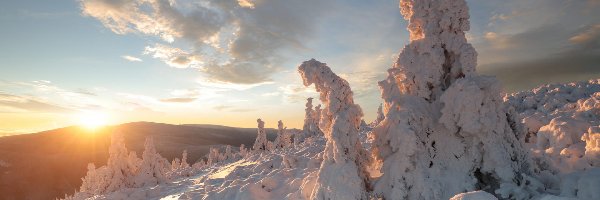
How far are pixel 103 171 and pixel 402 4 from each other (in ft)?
109

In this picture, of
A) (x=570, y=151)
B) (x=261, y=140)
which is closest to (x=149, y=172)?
(x=261, y=140)

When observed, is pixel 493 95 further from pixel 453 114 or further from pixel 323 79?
pixel 323 79

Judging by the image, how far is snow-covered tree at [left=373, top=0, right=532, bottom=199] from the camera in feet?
46.0

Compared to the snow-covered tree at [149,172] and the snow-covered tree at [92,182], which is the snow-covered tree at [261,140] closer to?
the snow-covered tree at [149,172]

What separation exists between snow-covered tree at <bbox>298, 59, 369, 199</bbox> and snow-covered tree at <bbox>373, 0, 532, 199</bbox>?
3.48ft

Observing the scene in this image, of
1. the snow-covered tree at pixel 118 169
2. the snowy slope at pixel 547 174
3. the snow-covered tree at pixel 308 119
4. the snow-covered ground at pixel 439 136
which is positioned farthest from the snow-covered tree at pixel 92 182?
the snow-covered tree at pixel 308 119

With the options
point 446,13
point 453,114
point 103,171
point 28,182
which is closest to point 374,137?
point 453,114

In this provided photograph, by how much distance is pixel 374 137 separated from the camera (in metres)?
15.7

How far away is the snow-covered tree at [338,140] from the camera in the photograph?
14.1 metres

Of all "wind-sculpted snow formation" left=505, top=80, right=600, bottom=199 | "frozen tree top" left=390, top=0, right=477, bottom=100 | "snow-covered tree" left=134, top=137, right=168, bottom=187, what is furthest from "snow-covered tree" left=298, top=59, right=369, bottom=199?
"snow-covered tree" left=134, top=137, right=168, bottom=187

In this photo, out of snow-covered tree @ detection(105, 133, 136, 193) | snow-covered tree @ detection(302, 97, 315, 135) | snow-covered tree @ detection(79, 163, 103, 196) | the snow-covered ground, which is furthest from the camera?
snow-covered tree @ detection(302, 97, 315, 135)

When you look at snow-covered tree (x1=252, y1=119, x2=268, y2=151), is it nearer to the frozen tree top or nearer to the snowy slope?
the snowy slope

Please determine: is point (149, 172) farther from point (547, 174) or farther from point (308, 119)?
point (308, 119)

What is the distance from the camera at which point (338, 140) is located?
575 inches
